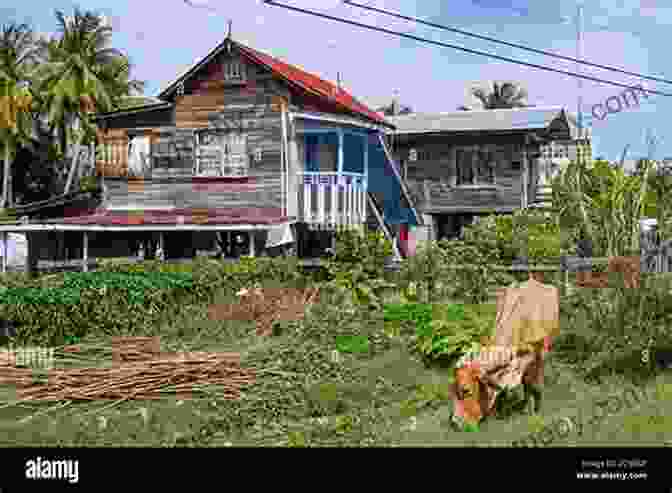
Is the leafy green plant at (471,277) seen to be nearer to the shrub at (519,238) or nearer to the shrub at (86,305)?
the shrub at (519,238)

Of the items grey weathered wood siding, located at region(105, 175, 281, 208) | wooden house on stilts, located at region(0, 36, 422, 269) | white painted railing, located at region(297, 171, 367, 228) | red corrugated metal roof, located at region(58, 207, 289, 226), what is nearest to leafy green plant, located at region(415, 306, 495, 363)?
red corrugated metal roof, located at region(58, 207, 289, 226)

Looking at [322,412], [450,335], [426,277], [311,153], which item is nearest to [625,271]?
[450,335]

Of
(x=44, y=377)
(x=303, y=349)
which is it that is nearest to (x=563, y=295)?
(x=303, y=349)

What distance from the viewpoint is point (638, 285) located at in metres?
9.93

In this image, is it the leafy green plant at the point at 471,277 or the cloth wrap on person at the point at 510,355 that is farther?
the leafy green plant at the point at 471,277

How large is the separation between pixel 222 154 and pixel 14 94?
15.2 metres

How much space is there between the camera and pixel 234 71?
73.5ft

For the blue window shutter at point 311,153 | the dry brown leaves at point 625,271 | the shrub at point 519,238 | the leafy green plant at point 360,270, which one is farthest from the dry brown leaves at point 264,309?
the blue window shutter at point 311,153

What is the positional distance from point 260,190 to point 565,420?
14.7 m

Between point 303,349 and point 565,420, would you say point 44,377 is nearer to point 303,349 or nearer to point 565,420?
point 303,349

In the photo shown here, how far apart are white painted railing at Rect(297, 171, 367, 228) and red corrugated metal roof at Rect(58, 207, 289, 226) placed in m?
0.74

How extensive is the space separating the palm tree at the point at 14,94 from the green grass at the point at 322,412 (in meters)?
24.1

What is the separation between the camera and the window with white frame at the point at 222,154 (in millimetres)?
22250

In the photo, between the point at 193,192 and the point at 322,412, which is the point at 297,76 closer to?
the point at 193,192
